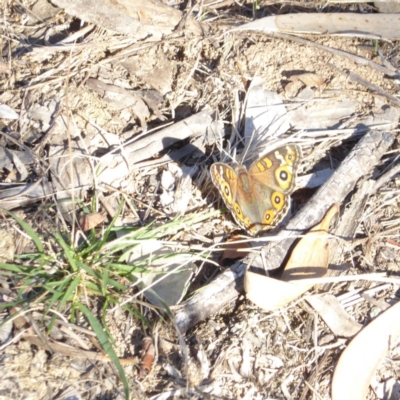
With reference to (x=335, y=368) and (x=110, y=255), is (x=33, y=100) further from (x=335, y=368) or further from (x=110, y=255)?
(x=335, y=368)

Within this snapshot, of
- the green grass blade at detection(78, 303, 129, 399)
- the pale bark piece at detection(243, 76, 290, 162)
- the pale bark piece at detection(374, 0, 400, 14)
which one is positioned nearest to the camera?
the green grass blade at detection(78, 303, 129, 399)

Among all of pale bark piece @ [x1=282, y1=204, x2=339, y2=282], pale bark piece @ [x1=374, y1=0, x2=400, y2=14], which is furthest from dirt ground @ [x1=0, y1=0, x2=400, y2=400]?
pale bark piece @ [x1=374, y1=0, x2=400, y2=14]

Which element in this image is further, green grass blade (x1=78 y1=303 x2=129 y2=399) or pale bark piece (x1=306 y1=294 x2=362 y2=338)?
pale bark piece (x1=306 y1=294 x2=362 y2=338)

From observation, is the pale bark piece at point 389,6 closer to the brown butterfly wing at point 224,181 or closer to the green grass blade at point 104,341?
the brown butterfly wing at point 224,181

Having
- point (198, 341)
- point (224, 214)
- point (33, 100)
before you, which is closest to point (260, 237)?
point (224, 214)

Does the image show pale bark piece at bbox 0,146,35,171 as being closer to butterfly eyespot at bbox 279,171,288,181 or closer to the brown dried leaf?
butterfly eyespot at bbox 279,171,288,181

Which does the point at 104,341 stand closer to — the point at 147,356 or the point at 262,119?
the point at 147,356
